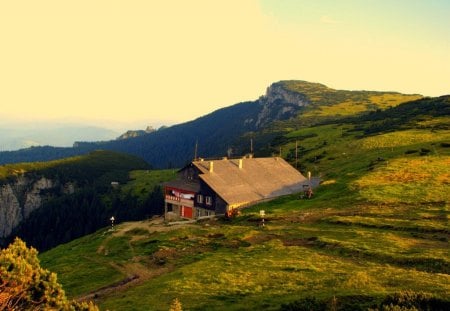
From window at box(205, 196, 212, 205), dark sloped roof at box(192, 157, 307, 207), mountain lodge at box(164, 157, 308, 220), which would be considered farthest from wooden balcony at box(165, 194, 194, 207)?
dark sloped roof at box(192, 157, 307, 207)

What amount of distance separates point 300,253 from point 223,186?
119ft

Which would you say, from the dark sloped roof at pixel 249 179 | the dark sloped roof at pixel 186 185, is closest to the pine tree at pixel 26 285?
the dark sloped roof at pixel 249 179

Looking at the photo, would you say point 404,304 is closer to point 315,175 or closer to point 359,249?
point 359,249

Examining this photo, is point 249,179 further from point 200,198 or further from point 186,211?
point 186,211

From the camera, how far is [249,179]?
86562mm

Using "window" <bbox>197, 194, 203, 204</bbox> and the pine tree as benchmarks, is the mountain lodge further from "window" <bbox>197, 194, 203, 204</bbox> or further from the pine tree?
the pine tree

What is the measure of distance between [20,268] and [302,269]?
2409 cm

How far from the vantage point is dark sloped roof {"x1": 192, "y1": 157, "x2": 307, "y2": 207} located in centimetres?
7842

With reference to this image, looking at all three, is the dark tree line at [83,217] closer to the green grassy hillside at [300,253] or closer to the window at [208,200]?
the window at [208,200]

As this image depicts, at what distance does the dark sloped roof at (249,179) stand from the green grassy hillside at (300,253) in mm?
4602

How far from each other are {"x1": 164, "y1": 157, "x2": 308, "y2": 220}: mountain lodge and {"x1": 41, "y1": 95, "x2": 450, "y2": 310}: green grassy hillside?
4.82 metres

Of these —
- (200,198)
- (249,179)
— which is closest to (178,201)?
(200,198)

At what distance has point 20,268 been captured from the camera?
81.9ft

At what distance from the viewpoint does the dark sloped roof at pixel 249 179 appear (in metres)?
78.4
